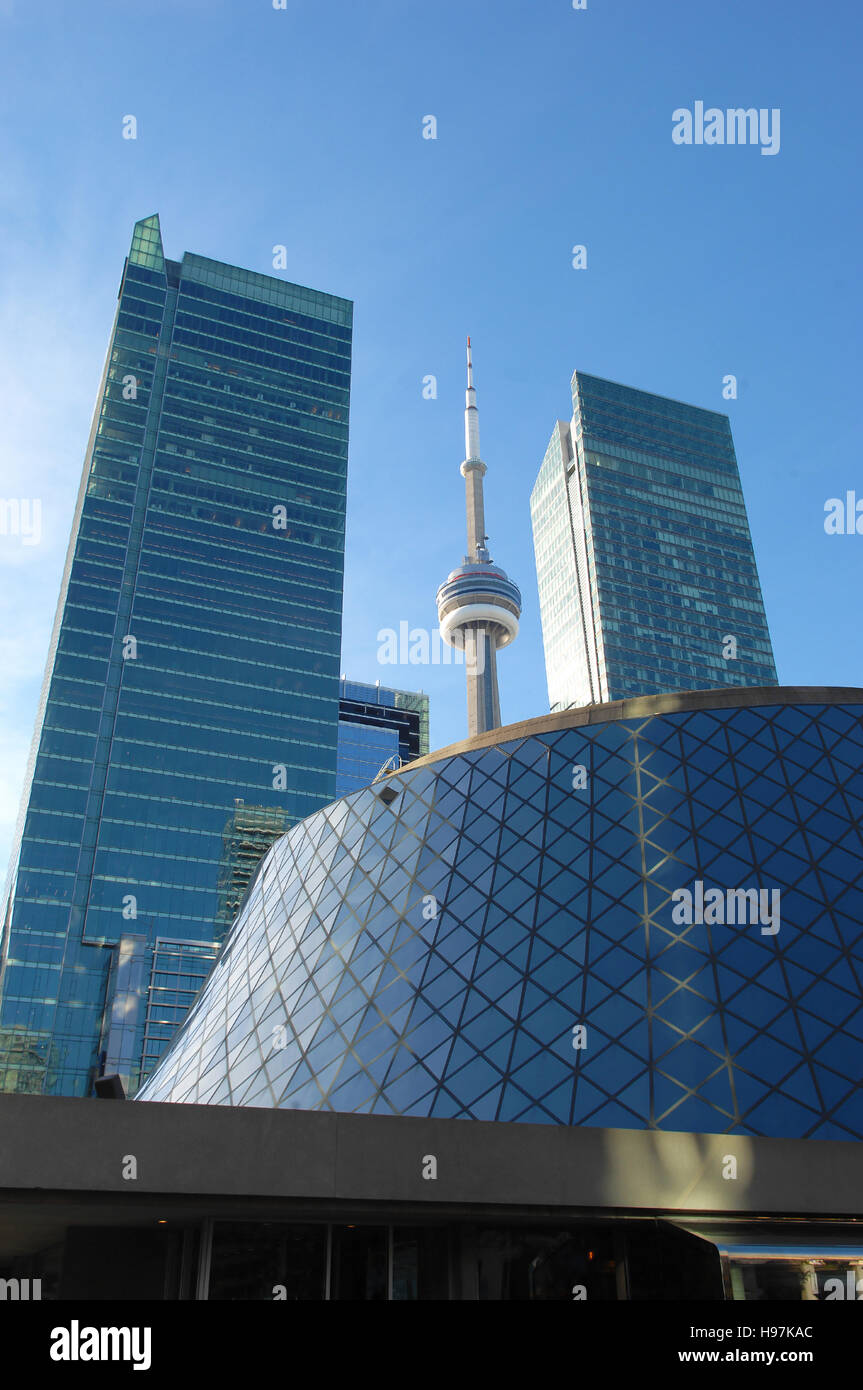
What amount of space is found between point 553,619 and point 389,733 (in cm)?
3383

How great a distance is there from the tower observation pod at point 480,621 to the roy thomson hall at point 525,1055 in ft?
306

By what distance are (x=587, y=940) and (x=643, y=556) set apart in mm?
137703

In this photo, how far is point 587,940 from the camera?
2794 centimetres

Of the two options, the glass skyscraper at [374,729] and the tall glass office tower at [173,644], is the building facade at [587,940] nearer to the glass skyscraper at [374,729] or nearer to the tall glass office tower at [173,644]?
the tall glass office tower at [173,644]

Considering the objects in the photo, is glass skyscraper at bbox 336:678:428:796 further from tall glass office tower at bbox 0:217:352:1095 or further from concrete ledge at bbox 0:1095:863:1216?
concrete ledge at bbox 0:1095:863:1216

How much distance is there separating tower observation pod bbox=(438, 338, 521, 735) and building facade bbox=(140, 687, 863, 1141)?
96.4 metres

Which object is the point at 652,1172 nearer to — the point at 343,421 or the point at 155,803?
the point at 155,803

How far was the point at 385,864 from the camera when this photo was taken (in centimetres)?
3438

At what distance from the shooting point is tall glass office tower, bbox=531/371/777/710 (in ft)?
500

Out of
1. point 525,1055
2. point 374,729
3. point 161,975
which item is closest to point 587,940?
point 525,1055

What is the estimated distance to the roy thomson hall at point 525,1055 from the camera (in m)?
15.4

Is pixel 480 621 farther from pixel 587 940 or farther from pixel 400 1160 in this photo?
pixel 400 1160

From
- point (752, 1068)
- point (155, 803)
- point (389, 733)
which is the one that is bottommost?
point (752, 1068)
